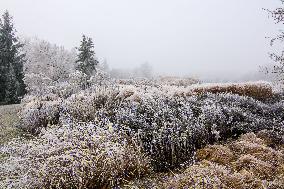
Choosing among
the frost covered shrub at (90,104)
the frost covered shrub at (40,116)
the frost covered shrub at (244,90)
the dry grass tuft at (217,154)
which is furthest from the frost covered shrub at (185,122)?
the frost covered shrub at (40,116)

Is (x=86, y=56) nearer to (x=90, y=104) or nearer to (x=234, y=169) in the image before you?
(x=90, y=104)

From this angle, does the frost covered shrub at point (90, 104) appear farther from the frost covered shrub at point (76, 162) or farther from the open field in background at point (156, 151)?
the frost covered shrub at point (76, 162)

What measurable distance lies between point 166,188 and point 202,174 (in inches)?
21.1

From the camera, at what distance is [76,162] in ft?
19.7

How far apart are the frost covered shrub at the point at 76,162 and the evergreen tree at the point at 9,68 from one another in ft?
52.1

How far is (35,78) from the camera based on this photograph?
2067 cm

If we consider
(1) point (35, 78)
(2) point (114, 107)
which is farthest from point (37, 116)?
(1) point (35, 78)

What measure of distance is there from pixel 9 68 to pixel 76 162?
1826 cm

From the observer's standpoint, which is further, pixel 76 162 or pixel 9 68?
pixel 9 68

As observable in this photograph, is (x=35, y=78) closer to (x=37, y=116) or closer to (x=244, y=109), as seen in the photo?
(x=37, y=116)

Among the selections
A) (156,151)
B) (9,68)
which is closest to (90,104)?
(156,151)

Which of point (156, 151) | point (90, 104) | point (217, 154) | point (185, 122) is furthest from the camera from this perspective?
point (90, 104)

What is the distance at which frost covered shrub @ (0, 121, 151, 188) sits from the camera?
19.6ft

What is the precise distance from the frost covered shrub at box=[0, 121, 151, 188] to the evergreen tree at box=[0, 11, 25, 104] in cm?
1587
